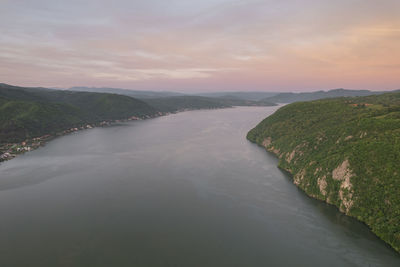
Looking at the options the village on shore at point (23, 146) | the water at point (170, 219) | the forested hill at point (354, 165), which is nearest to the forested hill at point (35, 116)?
the village on shore at point (23, 146)

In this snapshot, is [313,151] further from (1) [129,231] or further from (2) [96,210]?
(2) [96,210]

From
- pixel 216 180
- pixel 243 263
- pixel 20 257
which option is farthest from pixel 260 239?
pixel 20 257

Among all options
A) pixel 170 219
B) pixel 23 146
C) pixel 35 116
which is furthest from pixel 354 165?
pixel 35 116

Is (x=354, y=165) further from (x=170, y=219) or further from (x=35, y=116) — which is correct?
(x=35, y=116)

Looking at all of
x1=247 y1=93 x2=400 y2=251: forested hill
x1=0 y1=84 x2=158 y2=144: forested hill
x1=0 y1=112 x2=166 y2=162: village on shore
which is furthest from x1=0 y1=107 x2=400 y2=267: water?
x1=0 y1=84 x2=158 y2=144: forested hill

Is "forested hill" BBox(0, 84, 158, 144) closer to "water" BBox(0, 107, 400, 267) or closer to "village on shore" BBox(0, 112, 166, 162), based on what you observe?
"village on shore" BBox(0, 112, 166, 162)

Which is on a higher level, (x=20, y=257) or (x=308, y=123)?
(x=308, y=123)

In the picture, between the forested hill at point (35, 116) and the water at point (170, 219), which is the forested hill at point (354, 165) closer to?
the water at point (170, 219)
